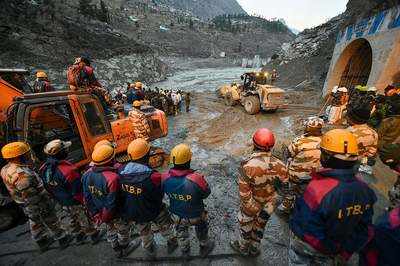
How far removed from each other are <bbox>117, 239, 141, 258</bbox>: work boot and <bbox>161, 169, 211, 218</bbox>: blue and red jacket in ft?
4.06

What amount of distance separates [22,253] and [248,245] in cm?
377

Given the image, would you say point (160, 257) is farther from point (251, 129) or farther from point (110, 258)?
point (251, 129)

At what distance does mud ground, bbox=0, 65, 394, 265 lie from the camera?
3.94m

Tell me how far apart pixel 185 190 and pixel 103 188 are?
109 centimetres

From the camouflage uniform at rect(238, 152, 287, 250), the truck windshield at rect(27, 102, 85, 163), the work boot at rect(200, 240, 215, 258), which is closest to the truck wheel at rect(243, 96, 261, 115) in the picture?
the truck windshield at rect(27, 102, 85, 163)

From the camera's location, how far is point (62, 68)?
62.6ft

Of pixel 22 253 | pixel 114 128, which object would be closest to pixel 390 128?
pixel 114 128

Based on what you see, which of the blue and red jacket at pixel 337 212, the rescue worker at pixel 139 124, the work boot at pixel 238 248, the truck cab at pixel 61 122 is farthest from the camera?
the rescue worker at pixel 139 124

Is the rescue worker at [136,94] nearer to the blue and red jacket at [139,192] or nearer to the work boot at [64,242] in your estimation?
the work boot at [64,242]

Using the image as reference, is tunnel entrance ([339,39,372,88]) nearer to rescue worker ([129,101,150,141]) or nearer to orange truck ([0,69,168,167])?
rescue worker ([129,101,150,141])

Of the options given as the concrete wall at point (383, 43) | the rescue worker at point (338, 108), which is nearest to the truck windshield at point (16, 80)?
the rescue worker at point (338, 108)

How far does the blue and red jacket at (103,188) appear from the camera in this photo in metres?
3.33

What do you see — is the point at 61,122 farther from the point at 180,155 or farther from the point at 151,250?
the point at 180,155

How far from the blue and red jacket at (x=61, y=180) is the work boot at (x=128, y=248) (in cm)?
103
